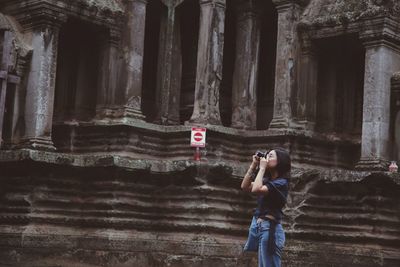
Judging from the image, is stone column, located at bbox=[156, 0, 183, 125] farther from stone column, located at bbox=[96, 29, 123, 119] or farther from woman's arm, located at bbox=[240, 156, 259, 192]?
woman's arm, located at bbox=[240, 156, 259, 192]

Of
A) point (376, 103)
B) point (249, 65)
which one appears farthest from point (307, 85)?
point (376, 103)

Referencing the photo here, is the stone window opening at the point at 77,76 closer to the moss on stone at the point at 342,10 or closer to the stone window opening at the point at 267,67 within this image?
the stone window opening at the point at 267,67

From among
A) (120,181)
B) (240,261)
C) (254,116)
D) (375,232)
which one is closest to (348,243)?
(375,232)

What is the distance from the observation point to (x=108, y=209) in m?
16.5

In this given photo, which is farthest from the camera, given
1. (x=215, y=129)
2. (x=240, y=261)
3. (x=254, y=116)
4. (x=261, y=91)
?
(x=261, y=91)

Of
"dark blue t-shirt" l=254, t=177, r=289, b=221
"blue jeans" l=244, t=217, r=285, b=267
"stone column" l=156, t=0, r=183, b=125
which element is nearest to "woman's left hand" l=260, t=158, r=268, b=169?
"dark blue t-shirt" l=254, t=177, r=289, b=221

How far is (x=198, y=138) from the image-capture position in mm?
16812

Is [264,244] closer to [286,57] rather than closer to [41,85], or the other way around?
[41,85]

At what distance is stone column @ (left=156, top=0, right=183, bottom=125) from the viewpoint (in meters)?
18.5

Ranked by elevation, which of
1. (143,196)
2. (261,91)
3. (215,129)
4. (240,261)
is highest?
(261,91)

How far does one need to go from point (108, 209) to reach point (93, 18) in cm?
398

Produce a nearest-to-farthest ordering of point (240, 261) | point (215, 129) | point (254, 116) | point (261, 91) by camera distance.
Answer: point (240, 261) < point (215, 129) < point (254, 116) < point (261, 91)

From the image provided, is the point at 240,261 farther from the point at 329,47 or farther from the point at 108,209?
the point at 329,47

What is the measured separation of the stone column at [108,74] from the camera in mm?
17812
